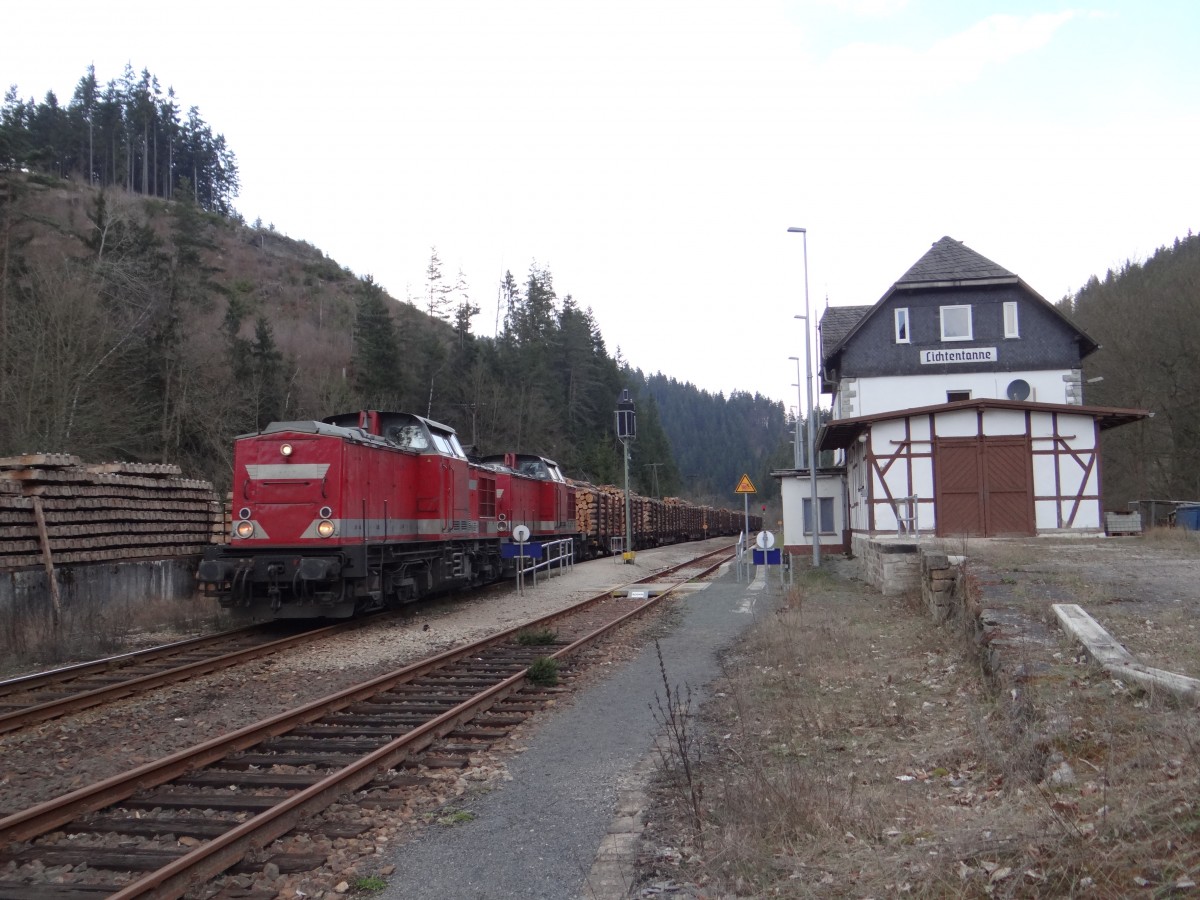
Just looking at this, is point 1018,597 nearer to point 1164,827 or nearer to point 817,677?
point 817,677

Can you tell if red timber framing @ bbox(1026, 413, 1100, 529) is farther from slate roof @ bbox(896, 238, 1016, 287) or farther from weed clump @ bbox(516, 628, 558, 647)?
weed clump @ bbox(516, 628, 558, 647)

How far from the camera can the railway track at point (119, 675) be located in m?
8.28

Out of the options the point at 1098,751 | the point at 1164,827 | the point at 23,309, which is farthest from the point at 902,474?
the point at 23,309

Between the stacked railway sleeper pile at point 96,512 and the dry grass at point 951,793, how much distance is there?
10.5 metres

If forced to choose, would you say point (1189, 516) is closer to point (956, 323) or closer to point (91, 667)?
point (956, 323)

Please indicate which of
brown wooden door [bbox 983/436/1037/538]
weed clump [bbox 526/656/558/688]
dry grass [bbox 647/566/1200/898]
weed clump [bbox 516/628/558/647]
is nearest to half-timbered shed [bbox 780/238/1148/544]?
brown wooden door [bbox 983/436/1037/538]

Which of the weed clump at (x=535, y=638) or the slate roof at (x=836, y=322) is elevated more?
the slate roof at (x=836, y=322)

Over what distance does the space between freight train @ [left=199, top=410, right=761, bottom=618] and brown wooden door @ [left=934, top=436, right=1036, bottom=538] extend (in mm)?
11869

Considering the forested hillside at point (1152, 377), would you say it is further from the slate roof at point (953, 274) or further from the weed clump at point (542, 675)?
the weed clump at point (542, 675)

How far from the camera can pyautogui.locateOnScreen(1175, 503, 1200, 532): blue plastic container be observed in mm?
28531

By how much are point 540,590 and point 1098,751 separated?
55.6 feet

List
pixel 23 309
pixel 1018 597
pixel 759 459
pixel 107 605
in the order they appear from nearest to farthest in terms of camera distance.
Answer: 1. pixel 1018 597
2. pixel 107 605
3. pixel 23 309
4. pixel 759 459

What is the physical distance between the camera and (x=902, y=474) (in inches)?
915

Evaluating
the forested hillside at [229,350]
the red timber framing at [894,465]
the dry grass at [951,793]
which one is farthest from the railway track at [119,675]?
the red timber framing at [894,465]
